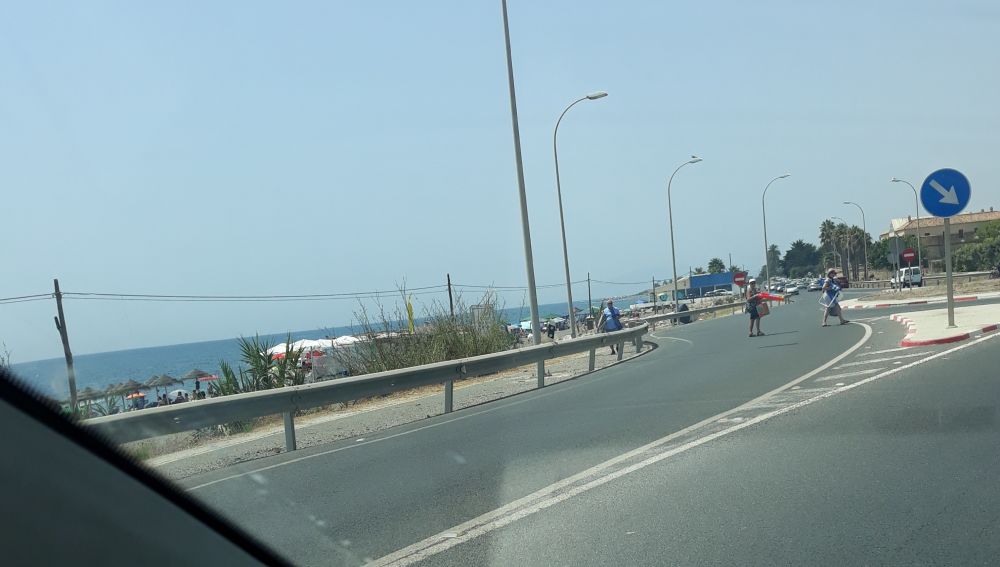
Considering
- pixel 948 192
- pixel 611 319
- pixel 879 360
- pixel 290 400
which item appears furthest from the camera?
pixel 611 319

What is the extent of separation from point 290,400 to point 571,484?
4698 millimetres

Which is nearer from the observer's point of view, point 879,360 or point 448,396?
point 448,396

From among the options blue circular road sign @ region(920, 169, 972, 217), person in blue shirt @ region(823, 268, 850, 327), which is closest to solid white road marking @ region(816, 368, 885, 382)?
blue circular road sign @ region(920, 169, 972, 217)

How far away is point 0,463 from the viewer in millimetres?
2811

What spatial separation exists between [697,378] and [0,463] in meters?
13.0

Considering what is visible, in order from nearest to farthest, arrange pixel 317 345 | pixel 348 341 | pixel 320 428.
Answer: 1. pixel 320 428
2. pixel 348 341
3. pixel 317 345

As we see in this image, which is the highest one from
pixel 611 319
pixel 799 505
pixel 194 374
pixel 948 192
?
pixel 948 192

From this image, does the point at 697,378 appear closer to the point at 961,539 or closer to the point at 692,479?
the point at 692,479

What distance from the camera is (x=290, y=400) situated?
1081 cm

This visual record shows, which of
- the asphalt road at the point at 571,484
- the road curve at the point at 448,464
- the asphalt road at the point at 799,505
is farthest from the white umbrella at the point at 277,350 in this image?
the asphalt road at the point at 799,505

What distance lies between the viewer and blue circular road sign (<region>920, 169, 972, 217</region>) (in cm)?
1736

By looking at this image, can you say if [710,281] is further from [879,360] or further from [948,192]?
[879,360]

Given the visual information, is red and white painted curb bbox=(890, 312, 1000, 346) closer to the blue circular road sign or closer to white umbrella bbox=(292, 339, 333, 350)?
the blue circular road sign

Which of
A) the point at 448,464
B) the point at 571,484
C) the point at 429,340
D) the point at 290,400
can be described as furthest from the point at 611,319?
the point at 571,484
